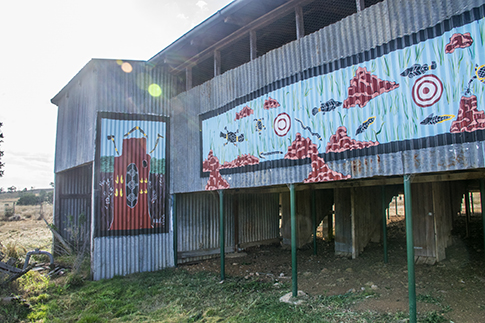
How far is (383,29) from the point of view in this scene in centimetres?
507

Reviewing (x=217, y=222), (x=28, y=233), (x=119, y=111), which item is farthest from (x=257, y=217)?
(x=28, y=233)

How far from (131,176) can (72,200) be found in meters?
5.48

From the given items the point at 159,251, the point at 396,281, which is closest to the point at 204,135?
the point at 159,251

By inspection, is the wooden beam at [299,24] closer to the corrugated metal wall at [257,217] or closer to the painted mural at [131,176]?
the painted mural at [131,176]

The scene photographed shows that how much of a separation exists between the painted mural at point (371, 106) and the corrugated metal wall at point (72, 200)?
863 cm

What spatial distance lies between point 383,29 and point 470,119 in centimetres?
199

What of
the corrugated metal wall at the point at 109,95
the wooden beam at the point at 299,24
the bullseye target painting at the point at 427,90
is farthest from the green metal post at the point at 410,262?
the corrugated metal wall at the point at 109,95

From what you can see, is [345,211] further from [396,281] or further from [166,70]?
[166,70]

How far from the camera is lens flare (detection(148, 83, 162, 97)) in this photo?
1022 centimetres

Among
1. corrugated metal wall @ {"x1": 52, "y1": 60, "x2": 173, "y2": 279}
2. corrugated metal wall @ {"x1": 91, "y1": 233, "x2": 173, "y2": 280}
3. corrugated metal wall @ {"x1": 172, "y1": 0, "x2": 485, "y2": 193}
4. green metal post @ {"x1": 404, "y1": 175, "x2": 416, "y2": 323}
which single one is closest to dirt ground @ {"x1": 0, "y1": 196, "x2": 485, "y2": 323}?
green metal post @ {"x1": 404, "y1": 175, "x2": 416, "y2": 323}

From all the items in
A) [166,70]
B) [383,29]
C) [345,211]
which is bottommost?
[345,211]

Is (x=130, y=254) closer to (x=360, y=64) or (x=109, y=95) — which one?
(x=109, y=95)

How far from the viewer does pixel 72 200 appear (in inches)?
522

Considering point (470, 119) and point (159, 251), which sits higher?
point (470, 119)
